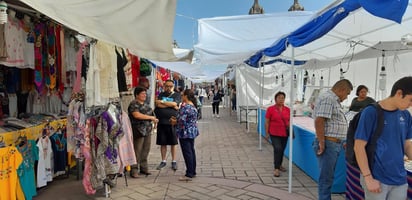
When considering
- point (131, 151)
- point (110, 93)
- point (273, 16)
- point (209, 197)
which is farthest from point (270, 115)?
point (273, 16)

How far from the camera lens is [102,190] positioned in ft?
14.6

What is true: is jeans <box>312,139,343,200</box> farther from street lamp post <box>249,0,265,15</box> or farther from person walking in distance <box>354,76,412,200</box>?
street lamp post <box>249,0,265,15</box>

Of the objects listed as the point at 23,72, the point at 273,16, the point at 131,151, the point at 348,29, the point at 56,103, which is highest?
the point at 273,16

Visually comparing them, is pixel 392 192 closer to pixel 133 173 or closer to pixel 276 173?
pixel 276 173

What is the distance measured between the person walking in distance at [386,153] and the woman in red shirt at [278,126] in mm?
2917

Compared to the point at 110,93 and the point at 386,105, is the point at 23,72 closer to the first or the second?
the point at 110,93

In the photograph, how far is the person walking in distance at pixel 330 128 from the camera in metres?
3.38

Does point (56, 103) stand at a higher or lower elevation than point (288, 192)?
higher

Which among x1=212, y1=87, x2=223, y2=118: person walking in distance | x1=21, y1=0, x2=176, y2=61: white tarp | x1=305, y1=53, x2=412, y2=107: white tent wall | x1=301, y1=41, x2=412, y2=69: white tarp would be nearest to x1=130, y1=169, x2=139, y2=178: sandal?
x1=21, y1=0, x2=176, y2=61: white tarp

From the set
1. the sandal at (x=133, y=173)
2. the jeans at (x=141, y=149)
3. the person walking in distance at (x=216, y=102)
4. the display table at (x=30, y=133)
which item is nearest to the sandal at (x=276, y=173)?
the jeans at (x=141, y=149)

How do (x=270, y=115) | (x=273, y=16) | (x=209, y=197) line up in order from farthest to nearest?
(x=273, y=16) → (x=270, y=115) → (x=209, y=197)

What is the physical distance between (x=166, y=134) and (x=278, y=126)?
6.62 feet

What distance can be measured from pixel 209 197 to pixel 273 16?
22.4 ft

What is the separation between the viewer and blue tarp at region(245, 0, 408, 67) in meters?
2.12
